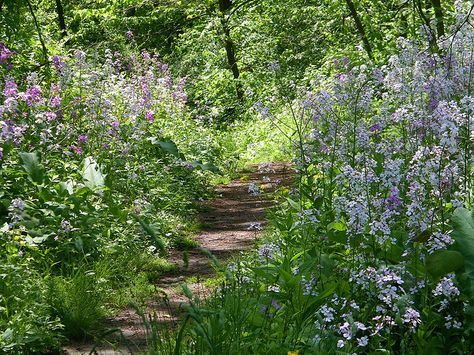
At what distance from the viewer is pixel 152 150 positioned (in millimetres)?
9516

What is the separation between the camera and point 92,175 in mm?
6266

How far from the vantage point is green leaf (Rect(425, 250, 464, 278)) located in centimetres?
319

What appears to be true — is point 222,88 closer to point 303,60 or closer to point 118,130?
point 303,60

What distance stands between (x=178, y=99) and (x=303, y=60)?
Result: 1176 centimetres

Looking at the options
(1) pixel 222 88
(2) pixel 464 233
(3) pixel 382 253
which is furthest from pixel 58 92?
(1) pixel 222 88

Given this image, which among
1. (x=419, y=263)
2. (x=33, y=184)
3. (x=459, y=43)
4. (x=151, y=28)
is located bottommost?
(x=419, y=263)

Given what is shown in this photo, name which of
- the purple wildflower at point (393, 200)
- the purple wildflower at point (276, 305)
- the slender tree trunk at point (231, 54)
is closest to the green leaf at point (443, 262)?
the purple wildflower at point (393, 200)

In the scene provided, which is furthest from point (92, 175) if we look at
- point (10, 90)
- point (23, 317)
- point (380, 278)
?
point (380, 278)

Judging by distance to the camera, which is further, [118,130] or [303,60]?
[303,60]

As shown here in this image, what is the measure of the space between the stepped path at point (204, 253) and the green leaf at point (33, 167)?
4.25ft

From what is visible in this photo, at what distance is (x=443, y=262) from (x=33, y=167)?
11.5 feet

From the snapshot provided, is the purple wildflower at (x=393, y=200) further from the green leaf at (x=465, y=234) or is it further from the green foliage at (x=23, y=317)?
the green foliage at (x=23, y=317)

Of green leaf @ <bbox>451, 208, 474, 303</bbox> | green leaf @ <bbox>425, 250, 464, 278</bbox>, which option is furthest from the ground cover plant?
green leaf @ <bbox>451, 208, 474, 303</bbox>

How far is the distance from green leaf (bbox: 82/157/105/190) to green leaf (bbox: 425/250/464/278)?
355 centimetres
